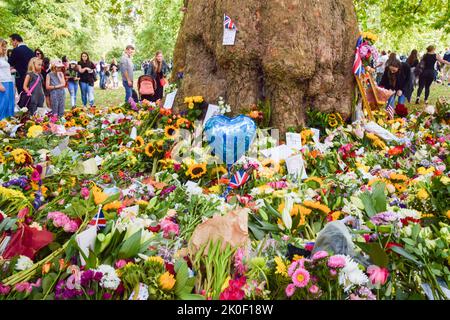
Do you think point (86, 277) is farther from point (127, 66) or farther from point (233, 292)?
point (127, 66)

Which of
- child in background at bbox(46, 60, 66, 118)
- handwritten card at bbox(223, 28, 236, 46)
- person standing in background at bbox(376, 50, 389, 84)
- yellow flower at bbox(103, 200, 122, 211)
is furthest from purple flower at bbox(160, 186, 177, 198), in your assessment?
person standing in background at bbox(376, 50, 389, 84)

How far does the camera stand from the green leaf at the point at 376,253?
187 cm

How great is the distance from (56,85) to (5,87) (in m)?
1.20

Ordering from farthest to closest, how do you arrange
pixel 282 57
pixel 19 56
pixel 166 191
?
pixel 19 56 < pixel 282 57 < pixel 166 191

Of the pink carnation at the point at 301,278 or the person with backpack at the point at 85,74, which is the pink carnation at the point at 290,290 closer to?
the pink carnation at the point at 301,278

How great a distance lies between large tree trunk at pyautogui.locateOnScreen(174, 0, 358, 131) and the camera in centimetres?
461

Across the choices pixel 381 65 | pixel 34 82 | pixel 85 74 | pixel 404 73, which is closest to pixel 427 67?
pixel 404 73

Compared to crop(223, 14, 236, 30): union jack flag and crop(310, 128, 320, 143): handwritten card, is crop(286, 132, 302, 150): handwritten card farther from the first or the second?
crop(223, 14, 236, 30): union jack flag

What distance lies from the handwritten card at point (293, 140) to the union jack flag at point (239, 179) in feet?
3.54

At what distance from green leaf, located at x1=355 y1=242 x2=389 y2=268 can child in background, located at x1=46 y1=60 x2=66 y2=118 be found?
755 cm

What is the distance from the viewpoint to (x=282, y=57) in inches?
179

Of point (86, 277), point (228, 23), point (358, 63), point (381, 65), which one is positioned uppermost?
point (228, 23)
